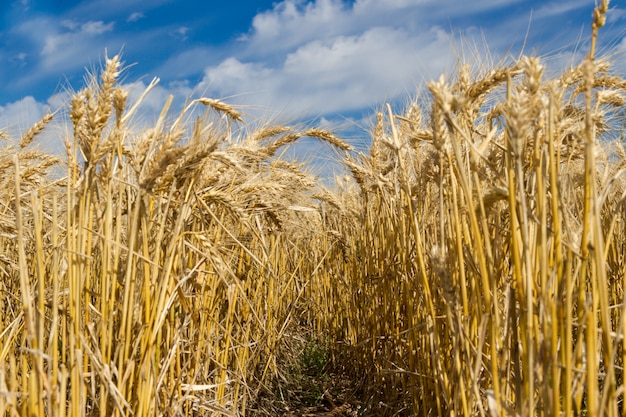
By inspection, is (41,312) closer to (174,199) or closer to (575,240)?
(174,199)

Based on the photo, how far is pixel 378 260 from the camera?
2.64 meters

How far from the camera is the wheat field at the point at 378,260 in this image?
3.38 feet

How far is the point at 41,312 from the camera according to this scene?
3.69ft

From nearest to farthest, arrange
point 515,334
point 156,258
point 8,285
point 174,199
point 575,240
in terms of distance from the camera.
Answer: point 575,240 → point 515,334 → point 156,258 → point 174,199 → point 8,285

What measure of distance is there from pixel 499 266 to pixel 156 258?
851 millimetres

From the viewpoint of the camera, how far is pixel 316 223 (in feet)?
15.8

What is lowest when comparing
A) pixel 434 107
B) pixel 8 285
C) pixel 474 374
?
pixel 474 374

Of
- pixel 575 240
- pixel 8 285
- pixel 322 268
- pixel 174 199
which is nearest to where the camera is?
pixel 575 240

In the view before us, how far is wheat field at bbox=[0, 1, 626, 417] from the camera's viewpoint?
1.03 meters

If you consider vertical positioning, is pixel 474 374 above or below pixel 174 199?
below

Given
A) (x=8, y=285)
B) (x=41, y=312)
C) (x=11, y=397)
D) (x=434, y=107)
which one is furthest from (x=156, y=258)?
(x=8, y=285)

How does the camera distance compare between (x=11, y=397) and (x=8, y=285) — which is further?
(x=8, y=285)

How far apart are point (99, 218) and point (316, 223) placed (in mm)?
3440

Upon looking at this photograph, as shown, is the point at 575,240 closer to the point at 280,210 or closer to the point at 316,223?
the point at 280,210
